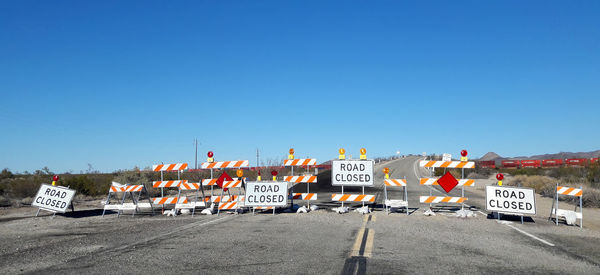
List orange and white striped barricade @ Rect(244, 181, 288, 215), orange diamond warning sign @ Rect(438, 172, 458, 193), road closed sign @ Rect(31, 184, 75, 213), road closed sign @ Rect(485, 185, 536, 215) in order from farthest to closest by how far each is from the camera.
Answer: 1. orange and white striped barricade @ Rect(244, 181, 288, 215)
2. road closed sign @ Rect(31, 184, 75, 213)
3. orange diamond warning sign @ Rect(438, 172, 458, 193)
4. road closed sign @ Rect(485, 185, 536, 215)

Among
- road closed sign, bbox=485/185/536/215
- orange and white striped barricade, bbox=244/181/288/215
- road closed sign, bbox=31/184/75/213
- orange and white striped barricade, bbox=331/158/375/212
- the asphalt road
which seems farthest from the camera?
orange and white striped barricade, bbox=331/158/375/212

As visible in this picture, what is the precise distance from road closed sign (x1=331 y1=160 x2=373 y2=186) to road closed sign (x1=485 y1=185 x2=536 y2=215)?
390 centimetres

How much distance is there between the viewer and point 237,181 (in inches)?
622

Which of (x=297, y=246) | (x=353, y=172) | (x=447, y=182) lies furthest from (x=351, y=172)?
(x=297, y=246)

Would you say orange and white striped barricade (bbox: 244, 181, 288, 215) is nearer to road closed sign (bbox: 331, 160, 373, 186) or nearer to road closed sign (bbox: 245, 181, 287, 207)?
road closed sign (bbox: 245, 181, 287, 207)

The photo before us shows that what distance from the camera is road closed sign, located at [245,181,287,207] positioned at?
15.3 m

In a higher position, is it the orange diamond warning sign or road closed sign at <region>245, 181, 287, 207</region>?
the orange diamond warning sign

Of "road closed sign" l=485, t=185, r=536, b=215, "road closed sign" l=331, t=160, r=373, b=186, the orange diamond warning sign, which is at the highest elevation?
"road closed sign" l=331, t=160, r=373, b=186

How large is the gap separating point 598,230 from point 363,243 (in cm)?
739

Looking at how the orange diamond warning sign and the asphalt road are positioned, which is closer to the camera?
the asphalt road

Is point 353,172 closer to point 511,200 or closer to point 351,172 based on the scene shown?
point 351,172

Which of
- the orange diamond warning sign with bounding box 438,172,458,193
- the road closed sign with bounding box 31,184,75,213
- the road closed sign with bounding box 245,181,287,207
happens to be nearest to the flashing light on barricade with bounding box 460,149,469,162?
the orange diamond warning sign with bounding box 438,172,458,193

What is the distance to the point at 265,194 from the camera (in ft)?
50.5

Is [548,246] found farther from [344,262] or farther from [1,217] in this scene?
[1,217]
